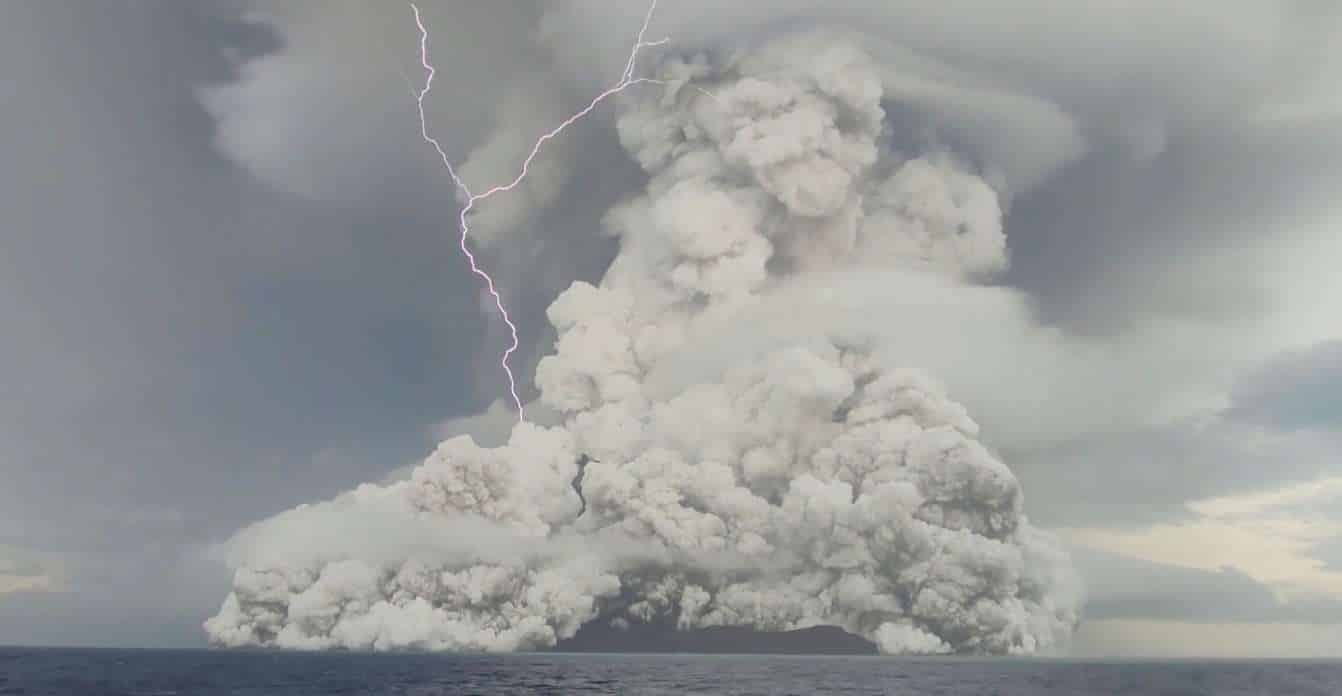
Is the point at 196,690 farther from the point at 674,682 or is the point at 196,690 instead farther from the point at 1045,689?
the point at 1045,689

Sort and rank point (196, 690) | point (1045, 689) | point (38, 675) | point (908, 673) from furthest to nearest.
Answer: point (908, 673), point (38, 675), point (1045, 689), point (196, 690)

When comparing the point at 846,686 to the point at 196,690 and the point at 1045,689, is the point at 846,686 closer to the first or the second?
the point at 1045,689

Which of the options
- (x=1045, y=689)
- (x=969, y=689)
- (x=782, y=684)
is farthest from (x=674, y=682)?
(x=1045, y=689)

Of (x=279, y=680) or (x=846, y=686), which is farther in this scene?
(x=279, y=680)

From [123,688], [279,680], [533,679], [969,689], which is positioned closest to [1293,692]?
[969,689]

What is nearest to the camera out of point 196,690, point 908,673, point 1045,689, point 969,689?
point 196,690

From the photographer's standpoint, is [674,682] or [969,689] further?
[674,682]

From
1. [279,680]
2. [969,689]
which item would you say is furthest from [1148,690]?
[279,680]

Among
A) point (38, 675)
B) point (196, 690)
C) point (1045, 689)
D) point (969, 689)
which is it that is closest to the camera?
point (196, 690)

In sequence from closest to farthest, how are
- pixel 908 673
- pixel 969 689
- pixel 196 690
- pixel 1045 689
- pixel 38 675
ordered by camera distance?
pixel 196 690, pixel 969 689, pixel 1045 689, pixel 38 675, pixel 908 673
